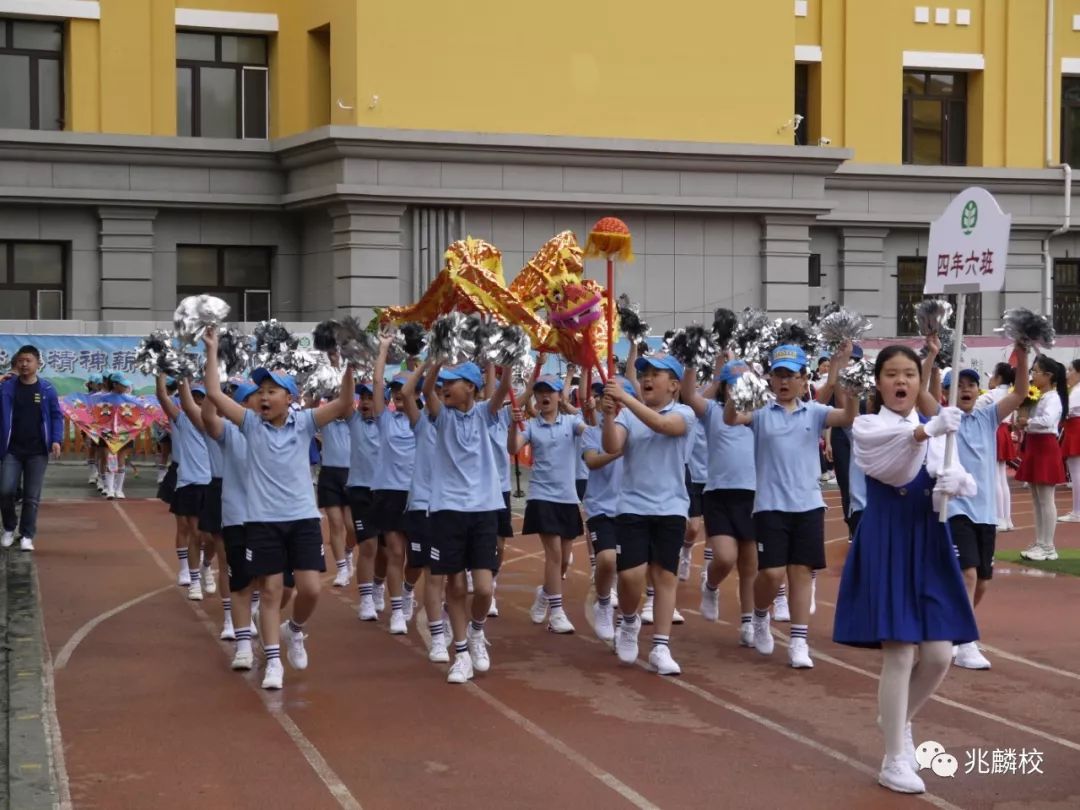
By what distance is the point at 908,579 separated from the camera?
7.25 metres

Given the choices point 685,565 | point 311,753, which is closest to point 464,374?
point 311,753

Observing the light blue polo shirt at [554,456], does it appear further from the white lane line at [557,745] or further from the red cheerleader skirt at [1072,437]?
the red cheerleader skirt at [1072,437]

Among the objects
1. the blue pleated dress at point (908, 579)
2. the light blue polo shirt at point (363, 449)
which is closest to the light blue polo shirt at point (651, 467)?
the light blue polo shirt at point (363, 449)

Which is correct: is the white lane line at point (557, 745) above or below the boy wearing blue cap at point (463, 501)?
below

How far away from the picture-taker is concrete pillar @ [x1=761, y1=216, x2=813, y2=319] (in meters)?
28.0

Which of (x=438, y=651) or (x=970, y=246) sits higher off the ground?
(x=970, y=246)

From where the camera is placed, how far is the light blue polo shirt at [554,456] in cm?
1185

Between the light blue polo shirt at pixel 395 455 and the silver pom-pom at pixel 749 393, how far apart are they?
8.76 ft

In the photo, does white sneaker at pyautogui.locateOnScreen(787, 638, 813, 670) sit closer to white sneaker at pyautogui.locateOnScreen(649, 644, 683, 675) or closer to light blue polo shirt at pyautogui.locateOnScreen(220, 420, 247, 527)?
white sneaker at pyautogui.locateOnScreen(649, 644, 683, 675)

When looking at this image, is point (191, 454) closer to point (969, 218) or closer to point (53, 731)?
point (53, 731)

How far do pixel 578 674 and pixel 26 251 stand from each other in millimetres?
19728

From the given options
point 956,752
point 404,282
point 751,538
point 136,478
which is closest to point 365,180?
point 404,282

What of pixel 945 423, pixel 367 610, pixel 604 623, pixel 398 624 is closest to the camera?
pixel 945 423

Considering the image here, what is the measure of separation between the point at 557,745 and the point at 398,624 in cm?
357
